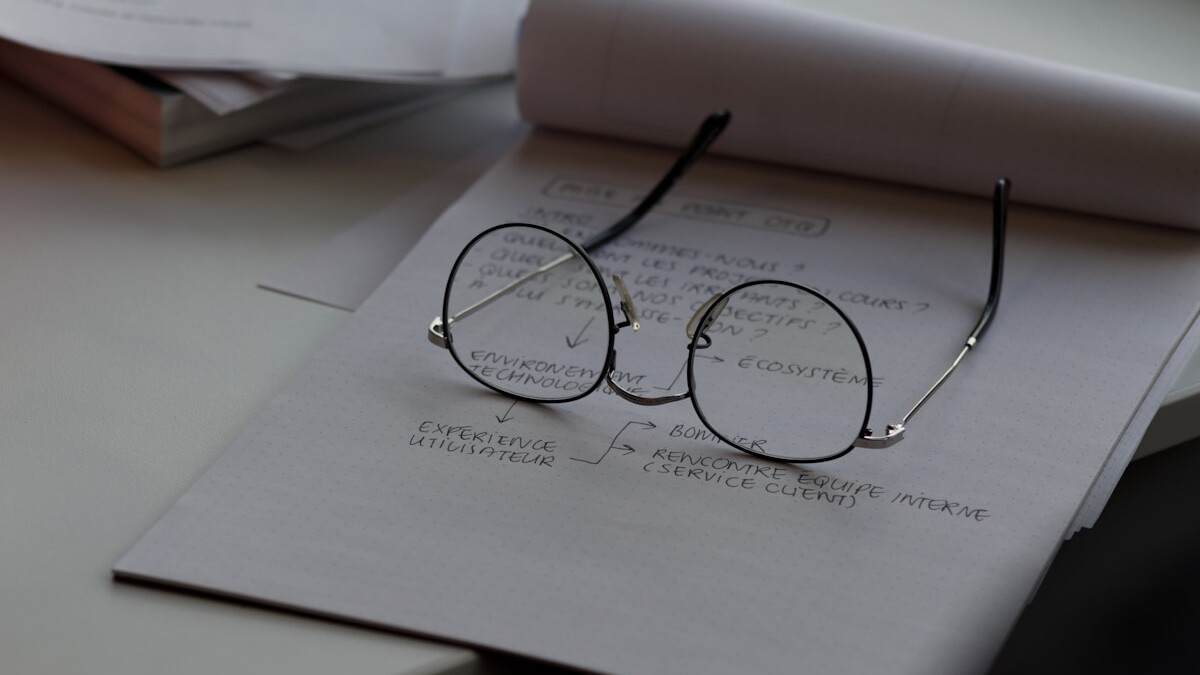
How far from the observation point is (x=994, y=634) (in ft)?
1.58

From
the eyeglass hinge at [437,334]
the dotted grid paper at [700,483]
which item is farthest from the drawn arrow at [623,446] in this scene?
the eyeglass hinge at [437,334]

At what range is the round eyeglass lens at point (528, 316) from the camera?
62 centimetres

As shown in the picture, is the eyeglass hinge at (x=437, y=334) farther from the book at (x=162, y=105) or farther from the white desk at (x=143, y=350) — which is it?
the book at (x=162, y=105)

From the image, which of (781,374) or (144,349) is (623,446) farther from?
(144,349)

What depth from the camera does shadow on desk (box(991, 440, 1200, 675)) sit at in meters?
0.52

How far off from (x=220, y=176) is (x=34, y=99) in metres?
0.18

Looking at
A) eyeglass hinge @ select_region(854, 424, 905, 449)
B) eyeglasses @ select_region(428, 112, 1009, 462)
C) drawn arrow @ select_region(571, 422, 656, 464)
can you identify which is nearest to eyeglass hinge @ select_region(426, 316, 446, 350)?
eyeglasses @ select_region(428, 112, 1009, 462)

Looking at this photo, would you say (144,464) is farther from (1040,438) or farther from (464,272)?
(1040,438)

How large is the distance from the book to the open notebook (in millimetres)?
141

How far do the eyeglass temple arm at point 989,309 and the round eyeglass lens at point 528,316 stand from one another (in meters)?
0.14

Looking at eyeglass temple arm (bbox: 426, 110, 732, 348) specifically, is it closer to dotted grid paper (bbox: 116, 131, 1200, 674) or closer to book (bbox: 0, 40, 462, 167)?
dotted grid paper (bbox: 116, 131, 1200, 674)

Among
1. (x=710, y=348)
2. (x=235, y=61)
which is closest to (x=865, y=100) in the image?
(x=710, y=348)

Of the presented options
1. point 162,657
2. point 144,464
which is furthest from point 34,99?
point 162,657

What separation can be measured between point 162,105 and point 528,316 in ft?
0.93
